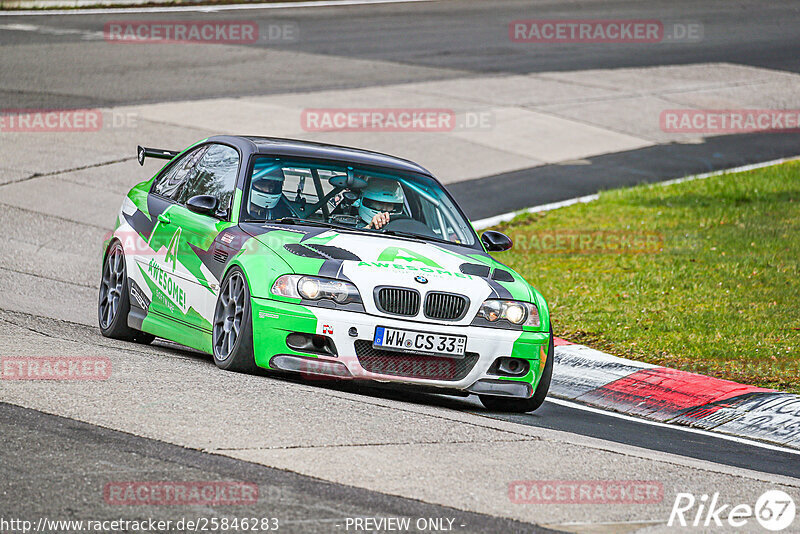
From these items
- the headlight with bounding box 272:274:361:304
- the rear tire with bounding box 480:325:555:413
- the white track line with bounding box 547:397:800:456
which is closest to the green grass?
the white track line with bounding box 547:397:800:456

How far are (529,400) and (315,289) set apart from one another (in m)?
1.61

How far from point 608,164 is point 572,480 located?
14.4m

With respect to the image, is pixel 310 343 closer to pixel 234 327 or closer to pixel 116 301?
pixel 234 327

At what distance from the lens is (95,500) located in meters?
5.06

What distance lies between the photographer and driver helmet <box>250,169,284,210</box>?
8594mm

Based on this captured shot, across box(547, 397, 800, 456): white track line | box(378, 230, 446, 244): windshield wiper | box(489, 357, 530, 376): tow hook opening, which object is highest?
box(378, 230, 446, 244): windshield wiper

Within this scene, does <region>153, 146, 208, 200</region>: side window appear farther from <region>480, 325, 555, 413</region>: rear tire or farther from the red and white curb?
the red and white curb

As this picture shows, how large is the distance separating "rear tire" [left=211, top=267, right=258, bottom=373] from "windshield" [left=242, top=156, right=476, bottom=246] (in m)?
0.66

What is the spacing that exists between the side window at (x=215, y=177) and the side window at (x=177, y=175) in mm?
55

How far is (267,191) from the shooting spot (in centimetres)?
866

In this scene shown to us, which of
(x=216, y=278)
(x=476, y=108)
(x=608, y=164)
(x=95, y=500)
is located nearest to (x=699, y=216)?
(x=608, y=164)

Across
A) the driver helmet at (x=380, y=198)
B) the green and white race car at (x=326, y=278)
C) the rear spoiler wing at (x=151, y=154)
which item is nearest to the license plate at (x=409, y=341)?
the green and white race car at (x=326, y=278)

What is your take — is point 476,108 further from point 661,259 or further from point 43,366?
point 43,366

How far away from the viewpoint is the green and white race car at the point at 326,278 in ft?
24.8
